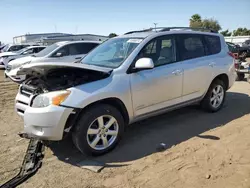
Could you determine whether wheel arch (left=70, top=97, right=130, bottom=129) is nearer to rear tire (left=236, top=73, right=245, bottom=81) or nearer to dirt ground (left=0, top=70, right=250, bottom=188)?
dirt ground (left=0, top=70, right=250, bottom=188)

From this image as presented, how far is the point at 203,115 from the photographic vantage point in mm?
5922

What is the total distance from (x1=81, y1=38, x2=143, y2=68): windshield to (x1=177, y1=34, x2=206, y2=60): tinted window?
0.97m

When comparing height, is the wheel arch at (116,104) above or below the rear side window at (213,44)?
below

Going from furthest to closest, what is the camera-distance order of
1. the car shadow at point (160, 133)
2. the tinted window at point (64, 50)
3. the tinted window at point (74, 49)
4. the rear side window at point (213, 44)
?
the tinted window at point (74, 49) → the tinted window at point (64, 50) → the rear side window at point (213, 44) → the car shadow at point (160, 133)

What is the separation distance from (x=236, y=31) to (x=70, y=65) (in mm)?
78013

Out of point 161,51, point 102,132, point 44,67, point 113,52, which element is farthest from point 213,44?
point 44,67

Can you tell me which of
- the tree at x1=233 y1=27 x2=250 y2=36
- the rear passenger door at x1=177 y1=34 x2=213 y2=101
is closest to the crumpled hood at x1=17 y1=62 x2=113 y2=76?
the rear passenger door at x1=177 y1=34 x2=213 y2=101

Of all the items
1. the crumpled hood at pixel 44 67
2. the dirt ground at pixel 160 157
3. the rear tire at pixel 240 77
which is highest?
the crumpled hood at pixel 44 67

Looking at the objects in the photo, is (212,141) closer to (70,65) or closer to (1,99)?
(70,65)

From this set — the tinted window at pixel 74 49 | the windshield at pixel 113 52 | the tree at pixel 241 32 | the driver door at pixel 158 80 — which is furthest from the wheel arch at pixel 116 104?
the tree at pixel 241 32

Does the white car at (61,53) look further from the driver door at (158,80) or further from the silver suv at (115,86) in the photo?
the driver door at (158,80)

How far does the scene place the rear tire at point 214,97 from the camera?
5.90 m

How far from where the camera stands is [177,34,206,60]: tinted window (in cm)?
524

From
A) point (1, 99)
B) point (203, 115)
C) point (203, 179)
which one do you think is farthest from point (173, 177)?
point (1, 99)
